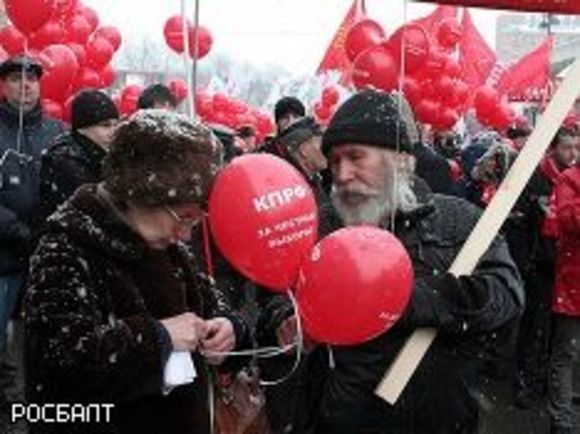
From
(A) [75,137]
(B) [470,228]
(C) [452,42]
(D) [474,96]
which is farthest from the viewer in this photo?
(D) [474,96]

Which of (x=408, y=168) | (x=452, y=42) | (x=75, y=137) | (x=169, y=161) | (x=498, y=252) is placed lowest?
(x=452, y=42)

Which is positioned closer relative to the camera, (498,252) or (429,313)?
(429,313)

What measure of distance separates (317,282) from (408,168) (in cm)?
71

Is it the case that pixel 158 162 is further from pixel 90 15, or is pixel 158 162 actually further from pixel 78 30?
pixel 90 15

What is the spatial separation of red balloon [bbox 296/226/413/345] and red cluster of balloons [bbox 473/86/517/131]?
11414 millimetres

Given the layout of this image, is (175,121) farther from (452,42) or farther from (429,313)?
(452,42)

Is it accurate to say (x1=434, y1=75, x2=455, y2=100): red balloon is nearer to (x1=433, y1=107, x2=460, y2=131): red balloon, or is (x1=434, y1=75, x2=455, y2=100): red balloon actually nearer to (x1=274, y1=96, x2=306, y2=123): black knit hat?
(x1=433, y1=107, x2=460, y2=131): red balloon

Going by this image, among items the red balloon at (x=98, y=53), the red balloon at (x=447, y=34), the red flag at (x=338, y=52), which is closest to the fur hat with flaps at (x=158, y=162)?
the red balloon at (x=98, y=53)

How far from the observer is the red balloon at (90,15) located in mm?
10442

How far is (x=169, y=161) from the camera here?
2525mm

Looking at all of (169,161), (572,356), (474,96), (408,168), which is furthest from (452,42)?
(169,161)

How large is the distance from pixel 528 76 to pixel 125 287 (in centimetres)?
1235

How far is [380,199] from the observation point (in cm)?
306

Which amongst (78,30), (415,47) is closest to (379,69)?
(415,47)
